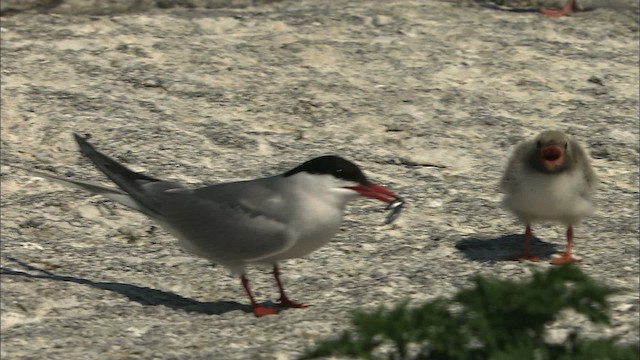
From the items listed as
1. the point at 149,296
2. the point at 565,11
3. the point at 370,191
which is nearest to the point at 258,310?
the point at 149,296

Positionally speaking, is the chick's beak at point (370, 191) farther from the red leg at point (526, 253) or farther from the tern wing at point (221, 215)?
the red leg at point (526, 253)

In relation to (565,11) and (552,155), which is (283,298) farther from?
(565,11)

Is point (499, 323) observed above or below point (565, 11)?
above

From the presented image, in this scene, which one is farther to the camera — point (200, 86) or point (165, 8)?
point (165, 8)

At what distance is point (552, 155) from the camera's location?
5934 mm

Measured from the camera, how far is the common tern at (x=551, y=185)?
594 centimetres

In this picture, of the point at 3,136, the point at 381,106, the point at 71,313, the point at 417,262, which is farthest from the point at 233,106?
the point at 71,313

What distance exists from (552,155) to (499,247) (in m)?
0.69

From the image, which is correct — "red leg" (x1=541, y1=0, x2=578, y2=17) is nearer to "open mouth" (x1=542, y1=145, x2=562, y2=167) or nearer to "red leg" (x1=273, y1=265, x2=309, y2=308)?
"open mouth" (x1=542, y1=145, x2=562, y2=167)

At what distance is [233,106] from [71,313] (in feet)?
10.0

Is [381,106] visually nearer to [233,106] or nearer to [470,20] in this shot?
[233,106]

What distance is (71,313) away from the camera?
5.48m

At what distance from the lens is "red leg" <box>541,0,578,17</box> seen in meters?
10.3

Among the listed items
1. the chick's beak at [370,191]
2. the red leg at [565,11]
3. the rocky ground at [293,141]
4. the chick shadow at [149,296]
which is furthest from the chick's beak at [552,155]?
the red leg at [565,11]
